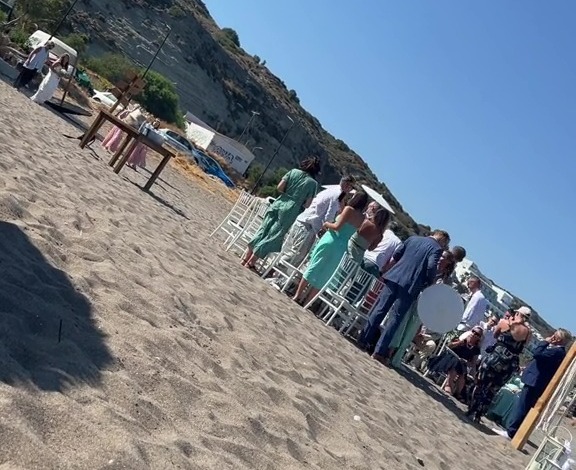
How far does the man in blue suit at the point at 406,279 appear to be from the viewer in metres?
8.63

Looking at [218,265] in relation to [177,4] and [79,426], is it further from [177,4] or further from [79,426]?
[177,4]

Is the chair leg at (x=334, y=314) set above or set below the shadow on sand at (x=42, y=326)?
above

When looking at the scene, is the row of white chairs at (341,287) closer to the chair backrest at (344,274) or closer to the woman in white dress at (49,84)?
the chair backrest at (344,274)

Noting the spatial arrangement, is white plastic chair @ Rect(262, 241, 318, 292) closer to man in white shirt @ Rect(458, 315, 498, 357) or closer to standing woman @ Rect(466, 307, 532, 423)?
standing woman @ Rect(466, 307, 532, 423)

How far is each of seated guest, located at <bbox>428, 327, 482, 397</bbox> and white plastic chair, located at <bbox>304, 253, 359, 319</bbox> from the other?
249 centimetres

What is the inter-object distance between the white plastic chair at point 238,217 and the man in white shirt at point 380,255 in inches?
71.7

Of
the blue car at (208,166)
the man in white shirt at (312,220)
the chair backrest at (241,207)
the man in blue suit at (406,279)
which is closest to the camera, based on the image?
the man in blue suit at (406,279)

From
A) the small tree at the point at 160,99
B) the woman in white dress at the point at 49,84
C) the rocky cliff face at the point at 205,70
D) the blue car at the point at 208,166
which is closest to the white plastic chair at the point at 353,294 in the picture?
the woman in white dress at the point at 49,84

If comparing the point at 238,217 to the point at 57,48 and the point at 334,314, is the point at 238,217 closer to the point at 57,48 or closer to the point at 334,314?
the point at 334,314

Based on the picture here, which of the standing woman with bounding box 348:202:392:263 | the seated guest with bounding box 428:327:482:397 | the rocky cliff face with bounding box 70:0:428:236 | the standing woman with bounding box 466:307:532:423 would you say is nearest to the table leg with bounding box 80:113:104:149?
the standing woman with bounding box 348:202:392:263

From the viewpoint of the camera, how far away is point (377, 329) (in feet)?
29.8

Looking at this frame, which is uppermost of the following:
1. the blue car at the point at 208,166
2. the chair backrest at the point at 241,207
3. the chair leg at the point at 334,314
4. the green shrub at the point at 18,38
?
the blue car at the point at 208,166

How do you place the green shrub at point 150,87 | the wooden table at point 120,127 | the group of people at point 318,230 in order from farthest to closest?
the green shrub at point 150,87 → the wooden table at point 120,127 → the group of people at point 318,230

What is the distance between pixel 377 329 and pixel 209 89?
238 ft
